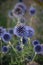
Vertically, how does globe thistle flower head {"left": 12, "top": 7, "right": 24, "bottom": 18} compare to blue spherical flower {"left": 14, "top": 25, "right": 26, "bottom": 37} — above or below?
above

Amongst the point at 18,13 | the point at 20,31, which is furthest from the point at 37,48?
the point at 18,13

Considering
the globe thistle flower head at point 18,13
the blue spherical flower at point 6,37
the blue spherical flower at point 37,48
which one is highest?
the globe thistle flower head at point 18,13

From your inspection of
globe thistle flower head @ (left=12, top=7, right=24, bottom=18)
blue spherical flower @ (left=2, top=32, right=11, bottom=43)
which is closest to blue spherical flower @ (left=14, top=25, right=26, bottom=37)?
blue spherical flower @ (left=2, top=32, right=11, bottom=43)

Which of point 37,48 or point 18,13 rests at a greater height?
point 18,13

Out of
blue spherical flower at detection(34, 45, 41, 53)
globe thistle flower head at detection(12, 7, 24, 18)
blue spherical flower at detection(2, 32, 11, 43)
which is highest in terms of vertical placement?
globe thistle flower head at detection(12, 7, 24, 18)

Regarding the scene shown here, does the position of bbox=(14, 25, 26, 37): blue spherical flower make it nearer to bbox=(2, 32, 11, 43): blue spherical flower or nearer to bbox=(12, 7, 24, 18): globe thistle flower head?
bbox=(2, 32, 11, 43): blue spherical flower

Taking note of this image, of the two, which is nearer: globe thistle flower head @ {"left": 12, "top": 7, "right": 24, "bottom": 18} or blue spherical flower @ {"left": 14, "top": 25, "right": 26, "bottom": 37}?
blue spherical flower @ {"left": 14, "top": 25, "right": 26, "bottom": 37}

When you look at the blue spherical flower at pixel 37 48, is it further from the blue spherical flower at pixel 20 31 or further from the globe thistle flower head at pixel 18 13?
the globe thistle flower head at pixel 18 13

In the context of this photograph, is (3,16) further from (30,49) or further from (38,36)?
(30,49)

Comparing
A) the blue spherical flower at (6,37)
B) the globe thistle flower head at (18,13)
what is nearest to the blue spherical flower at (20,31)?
the blue spherical flower at (6,37)

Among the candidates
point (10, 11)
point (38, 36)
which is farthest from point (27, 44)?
point (10, 11)

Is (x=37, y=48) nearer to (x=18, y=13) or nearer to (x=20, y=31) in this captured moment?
(x=20, y=31)
